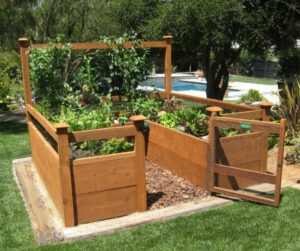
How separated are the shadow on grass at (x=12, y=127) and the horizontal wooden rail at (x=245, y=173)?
19.1ft

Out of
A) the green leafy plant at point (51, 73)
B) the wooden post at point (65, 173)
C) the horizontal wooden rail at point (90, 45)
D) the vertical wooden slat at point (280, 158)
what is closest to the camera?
the wooden post at point (65, 173)

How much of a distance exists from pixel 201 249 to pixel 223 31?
594cm

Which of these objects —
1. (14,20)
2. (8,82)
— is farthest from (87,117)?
(14,20)

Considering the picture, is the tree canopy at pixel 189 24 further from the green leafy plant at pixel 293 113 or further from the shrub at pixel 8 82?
the green leafy plant at pixel 293 113

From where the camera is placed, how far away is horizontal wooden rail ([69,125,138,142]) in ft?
13.2

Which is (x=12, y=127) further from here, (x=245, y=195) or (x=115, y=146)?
(x=245, y=195)

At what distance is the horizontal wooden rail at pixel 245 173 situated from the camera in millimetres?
4465

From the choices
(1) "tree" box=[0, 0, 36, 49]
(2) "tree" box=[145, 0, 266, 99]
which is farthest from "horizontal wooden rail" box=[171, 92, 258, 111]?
(1) "tree" box=[0, 0, 36, 49]

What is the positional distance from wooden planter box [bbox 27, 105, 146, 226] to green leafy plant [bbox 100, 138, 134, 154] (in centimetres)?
81

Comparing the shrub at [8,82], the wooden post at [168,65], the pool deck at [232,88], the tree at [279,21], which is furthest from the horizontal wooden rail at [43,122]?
the pool deck at [232,88]

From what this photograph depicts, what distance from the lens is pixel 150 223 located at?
13.8ft

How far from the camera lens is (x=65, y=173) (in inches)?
157

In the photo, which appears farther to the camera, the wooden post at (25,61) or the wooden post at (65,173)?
the wooden post at (25,61)

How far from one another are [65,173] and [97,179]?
1.03 ft
